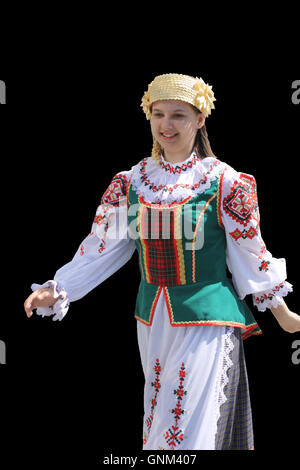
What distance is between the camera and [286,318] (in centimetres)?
326

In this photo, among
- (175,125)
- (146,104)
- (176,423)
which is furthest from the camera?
(146,104)

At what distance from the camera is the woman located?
3.14 meters

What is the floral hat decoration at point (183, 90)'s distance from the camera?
3197 millimetres

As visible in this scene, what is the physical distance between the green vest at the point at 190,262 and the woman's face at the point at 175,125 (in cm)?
25

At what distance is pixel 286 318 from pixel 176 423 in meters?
0.72

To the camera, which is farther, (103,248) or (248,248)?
(103,248)

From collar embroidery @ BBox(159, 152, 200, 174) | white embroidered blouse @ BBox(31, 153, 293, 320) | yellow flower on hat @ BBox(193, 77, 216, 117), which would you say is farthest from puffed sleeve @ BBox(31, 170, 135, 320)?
yellow flower on hat @ BBox(193, 77, 216, 117)

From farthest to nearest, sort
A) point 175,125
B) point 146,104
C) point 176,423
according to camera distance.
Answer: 1. point 146,104
2. point 175,125
3. point 176,423

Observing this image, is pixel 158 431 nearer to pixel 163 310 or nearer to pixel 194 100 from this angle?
pixel 163 310

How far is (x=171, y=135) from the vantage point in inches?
127

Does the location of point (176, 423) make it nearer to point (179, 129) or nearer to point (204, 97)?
point (179, 129)

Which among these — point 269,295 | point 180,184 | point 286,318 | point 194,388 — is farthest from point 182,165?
point 194,388

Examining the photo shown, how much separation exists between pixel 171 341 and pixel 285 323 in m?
0.56

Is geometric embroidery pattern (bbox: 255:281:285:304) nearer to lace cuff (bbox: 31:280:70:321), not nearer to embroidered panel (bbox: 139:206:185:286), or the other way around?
embroidered panel (bbox: 139:206:185:286)
